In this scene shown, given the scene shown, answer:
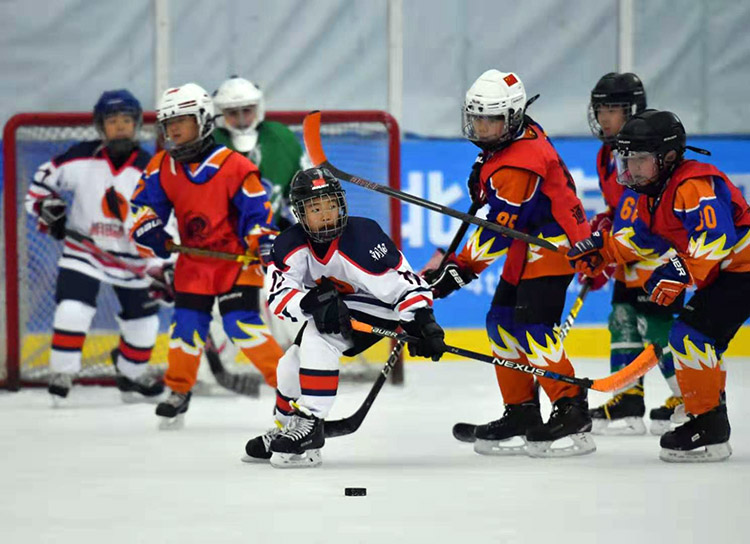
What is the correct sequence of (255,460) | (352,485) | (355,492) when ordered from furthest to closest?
1. (255,460)
2. (352,485)
3. (355,492)

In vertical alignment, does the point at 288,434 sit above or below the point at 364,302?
below

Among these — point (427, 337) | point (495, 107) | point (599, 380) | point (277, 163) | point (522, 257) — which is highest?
point (495, 107)

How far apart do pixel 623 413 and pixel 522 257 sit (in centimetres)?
83

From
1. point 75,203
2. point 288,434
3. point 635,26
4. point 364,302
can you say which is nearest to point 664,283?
point 364,302

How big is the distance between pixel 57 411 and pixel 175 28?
2.45 metres

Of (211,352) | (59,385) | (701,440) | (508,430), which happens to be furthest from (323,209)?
(211,352)

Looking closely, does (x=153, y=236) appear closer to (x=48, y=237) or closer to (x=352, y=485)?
(x=48, y=237)

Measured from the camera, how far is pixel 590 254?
4.60m

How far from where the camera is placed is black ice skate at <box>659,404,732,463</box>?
4398 mm

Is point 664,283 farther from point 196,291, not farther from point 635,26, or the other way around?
point 635,26

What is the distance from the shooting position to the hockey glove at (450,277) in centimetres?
462

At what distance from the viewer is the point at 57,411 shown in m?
5.89

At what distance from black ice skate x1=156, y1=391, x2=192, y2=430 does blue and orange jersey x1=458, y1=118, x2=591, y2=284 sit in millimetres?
1270

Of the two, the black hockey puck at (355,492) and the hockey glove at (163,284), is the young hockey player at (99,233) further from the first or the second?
the black hockey puck at (355,492)
